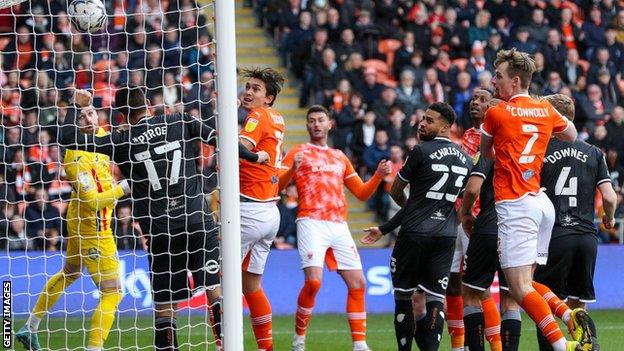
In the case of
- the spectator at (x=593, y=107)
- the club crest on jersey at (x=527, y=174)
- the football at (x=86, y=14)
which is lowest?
the spectator at (x=593, y=107)

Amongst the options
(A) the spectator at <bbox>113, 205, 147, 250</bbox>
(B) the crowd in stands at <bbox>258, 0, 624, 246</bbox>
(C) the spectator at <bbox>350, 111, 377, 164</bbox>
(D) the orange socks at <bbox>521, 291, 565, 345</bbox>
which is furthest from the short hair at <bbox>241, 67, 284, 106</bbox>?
(C) the spectator at <bbox>350, 111, 377, 164</bbox>

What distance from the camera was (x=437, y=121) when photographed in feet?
34.4

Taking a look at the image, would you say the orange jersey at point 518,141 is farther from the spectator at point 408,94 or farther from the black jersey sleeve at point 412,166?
the spectator at point 408,94

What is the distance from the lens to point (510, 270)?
29.9 feet

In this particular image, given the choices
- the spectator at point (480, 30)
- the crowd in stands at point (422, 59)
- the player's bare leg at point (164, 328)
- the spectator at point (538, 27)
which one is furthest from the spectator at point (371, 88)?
the player's bare leg at point (164, 328)

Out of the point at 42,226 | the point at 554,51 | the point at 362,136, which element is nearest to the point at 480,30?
the point at 554,51

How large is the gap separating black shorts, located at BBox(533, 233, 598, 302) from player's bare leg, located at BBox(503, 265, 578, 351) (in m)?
0.88

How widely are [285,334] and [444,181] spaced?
3.87 meters

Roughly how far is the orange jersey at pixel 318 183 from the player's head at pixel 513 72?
288 cm

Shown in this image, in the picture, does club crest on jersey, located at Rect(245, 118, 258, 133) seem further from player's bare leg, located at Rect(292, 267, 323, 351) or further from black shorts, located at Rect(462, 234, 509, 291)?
black shorts, located at Rect(462, 234, 509, 291)

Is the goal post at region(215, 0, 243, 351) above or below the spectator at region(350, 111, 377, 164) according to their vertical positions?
above

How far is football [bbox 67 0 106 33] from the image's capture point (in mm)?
9898

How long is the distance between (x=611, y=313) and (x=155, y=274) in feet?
27.6

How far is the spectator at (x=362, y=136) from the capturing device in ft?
63.7
